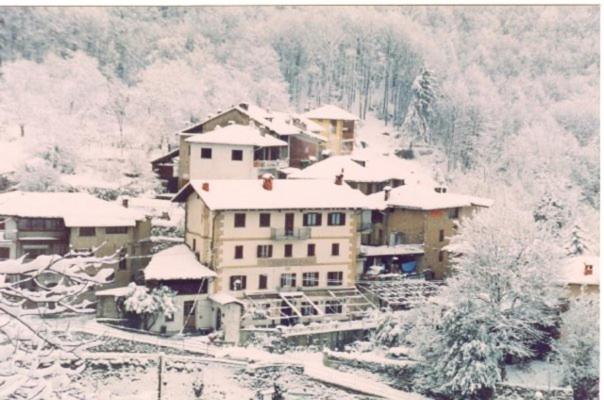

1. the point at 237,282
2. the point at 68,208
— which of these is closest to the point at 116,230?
the point at 68,208

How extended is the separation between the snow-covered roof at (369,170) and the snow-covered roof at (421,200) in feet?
0.36

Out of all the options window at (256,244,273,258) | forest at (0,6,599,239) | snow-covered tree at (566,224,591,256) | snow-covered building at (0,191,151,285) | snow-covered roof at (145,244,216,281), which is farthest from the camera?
window at (256,244,273,258)

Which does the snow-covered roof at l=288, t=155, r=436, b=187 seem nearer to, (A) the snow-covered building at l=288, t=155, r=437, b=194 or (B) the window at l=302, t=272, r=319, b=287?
(A) the snow-covered building at l=288, t=155, r=437, b=194

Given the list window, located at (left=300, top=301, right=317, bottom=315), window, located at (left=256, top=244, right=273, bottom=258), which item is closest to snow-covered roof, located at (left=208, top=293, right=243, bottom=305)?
window, located at (left=256, top=244, right=273, bottom=258)

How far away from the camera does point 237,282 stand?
9219 mm

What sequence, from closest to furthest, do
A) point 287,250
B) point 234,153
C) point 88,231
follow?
point 88,231 → point 287,250 → point 234,153

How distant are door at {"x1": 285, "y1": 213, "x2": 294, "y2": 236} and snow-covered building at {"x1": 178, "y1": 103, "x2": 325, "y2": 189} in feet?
3.21

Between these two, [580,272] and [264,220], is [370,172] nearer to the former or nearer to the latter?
[264,220]

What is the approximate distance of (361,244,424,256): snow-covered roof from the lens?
9.45 m

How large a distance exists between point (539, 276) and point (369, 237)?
7.14 feet

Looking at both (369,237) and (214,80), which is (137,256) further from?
(369,237)

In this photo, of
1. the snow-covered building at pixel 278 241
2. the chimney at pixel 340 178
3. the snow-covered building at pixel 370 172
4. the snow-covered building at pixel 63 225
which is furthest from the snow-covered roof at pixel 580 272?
the snow-covered building at pixel 63 225

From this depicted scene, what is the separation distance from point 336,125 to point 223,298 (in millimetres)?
2512

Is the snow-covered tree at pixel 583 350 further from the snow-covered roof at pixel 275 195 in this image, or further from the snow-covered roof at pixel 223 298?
the snow-covered roof at pixel 223 298
